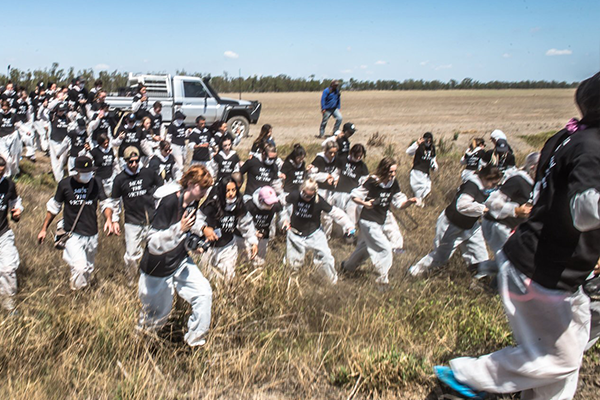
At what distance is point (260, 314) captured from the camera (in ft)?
17.0

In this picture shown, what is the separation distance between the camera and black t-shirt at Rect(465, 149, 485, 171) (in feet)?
35.3

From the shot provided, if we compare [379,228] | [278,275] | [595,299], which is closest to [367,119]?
[379,228]

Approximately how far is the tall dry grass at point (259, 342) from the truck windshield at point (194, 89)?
12.1 m

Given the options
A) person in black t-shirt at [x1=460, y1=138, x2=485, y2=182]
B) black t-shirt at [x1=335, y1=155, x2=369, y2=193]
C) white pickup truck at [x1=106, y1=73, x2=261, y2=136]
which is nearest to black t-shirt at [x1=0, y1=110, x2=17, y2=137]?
white pickup truck at [x1=106, y1=73, x2=261, y2=136]

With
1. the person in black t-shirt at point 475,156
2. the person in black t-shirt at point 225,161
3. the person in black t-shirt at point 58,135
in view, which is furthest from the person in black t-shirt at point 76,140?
the person in black t-shirt at point 475,156

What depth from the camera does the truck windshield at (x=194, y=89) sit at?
1736 centimetres

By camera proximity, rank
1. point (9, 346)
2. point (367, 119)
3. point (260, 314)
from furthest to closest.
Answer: point (367, 119), point (260, 314), point (9, 346)

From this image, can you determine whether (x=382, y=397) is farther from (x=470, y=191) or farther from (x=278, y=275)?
(x=470, y=191)

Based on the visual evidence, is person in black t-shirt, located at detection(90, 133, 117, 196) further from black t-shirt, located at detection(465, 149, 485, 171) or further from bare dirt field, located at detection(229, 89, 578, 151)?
bare dirt field, located at detection(229, 89, 578, 151)

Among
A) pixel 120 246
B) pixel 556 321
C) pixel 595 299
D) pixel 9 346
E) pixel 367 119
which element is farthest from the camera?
pixel 367 119

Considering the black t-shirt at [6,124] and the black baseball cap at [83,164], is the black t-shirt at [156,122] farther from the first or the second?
the black baseball cap at [83,164]

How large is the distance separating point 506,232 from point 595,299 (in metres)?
2.87

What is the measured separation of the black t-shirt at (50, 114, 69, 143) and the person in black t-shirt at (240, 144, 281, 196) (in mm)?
5789

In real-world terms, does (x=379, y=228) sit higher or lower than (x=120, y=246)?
higher
